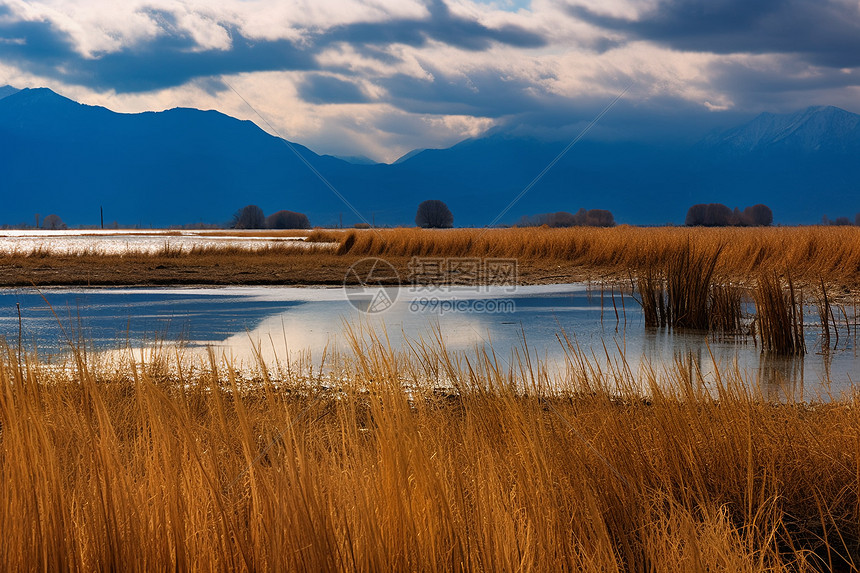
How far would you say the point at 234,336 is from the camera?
28.7 feet

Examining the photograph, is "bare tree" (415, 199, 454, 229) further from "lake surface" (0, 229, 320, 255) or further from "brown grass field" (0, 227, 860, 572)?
"brown grass field" (0, 227, 860, 572)

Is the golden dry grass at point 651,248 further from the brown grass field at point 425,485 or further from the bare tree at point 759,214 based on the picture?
the bare tree at point 759,214

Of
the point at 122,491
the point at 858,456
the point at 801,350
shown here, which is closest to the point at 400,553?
the point at 122,491

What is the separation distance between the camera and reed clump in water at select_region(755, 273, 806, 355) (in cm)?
728

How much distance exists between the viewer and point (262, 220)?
135 metres

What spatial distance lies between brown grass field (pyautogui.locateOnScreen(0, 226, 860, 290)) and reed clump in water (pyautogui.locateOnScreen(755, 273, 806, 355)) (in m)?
4.82

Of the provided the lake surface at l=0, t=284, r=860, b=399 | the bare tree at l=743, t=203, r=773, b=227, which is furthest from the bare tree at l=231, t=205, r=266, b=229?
the lake surface at l=0, t=284, r=860, b=399

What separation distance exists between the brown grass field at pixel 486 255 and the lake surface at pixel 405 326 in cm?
181

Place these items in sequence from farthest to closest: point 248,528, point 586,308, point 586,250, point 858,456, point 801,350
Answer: point 586,250 < point 586,308 < point 801,350 < point 858,456 < point 248,528

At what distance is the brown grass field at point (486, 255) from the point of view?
605 inches

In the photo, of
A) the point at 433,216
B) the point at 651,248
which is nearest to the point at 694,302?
the point at 651,248

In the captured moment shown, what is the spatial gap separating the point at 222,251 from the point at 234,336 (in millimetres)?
18978

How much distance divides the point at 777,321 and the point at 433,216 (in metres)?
99.0

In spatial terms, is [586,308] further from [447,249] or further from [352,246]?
[352,246]
